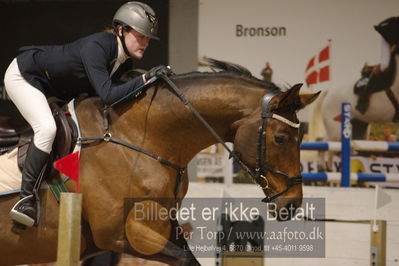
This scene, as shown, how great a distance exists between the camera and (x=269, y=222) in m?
3.90

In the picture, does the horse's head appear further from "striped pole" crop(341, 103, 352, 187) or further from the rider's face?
"striped pole" crop(341, 103, 352, 187)

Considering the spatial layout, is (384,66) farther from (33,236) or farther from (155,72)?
(33,236)

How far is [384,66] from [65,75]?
587cm

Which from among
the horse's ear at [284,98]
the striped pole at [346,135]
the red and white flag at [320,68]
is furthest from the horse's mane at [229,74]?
the red and white flag at [320,68]

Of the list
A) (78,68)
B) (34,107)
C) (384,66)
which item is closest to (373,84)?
(384,66)

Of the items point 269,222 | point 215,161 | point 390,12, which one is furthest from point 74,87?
point 390,12

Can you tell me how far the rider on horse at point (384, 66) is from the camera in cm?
748

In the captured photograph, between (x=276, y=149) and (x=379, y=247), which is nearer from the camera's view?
(x=276, y=149)

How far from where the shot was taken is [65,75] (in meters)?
2.54

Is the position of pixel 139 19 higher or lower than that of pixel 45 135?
higher

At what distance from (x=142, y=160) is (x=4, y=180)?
0.63 meters

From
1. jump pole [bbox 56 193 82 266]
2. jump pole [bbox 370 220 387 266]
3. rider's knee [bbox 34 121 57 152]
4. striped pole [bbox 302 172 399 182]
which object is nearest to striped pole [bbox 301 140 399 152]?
striped pole [bbox 302 172 399 182]

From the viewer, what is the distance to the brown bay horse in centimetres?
243

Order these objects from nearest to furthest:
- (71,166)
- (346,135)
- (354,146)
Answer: (71,166), (346,135), (354,146)
